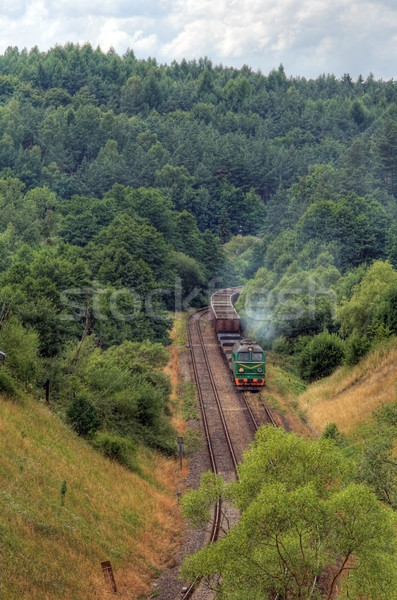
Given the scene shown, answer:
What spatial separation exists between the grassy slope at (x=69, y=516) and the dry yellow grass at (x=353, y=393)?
11841mm

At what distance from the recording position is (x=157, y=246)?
281 ft

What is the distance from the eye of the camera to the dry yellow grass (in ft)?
133

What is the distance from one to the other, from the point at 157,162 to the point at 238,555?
449ft

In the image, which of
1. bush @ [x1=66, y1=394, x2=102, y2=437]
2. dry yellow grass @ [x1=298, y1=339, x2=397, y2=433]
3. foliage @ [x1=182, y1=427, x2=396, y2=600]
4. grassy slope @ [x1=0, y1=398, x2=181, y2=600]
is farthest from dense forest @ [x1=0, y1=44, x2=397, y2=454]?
foliage @ [x1=182, y1=427, x2=396, y2=600]

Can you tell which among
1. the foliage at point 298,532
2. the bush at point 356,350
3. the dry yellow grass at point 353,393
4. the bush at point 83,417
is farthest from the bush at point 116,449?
the bush at point 356,350

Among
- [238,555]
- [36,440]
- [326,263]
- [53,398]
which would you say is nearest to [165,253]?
[326,263]

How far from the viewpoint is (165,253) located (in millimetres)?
88500

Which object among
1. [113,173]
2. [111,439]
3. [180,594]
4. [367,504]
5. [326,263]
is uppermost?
[113,173]

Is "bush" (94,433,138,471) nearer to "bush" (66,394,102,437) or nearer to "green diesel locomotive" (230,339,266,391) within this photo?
"bush" (66,394,102,437)

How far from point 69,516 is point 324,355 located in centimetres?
3411

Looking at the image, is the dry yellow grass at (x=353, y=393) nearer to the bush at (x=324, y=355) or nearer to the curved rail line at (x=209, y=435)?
the bush at (x=324, y=355)

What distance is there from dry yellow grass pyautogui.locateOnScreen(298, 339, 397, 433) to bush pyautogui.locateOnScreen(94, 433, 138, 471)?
502 inches

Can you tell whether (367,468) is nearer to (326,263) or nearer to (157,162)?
(326,263)

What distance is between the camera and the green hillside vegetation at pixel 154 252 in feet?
128
